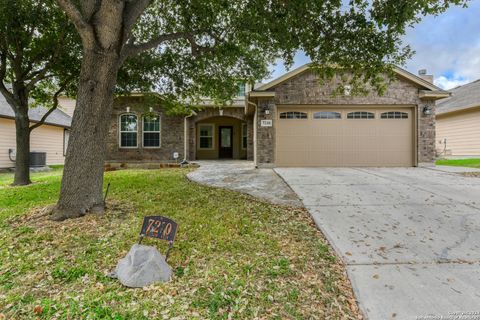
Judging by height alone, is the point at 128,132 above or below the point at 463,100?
below

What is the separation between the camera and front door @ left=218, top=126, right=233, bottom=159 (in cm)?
1778

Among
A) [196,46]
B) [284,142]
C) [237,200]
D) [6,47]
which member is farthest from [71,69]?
[284,142]

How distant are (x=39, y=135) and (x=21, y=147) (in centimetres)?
807

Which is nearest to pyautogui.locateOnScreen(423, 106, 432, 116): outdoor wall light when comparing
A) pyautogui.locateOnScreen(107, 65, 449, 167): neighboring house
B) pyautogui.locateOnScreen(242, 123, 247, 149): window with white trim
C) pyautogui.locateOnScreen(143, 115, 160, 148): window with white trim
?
pyautogui.locateOnScreen(107, 65, 449, 167): neighboring house

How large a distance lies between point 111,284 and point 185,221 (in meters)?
1.68

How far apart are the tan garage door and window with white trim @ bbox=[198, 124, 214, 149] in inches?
294

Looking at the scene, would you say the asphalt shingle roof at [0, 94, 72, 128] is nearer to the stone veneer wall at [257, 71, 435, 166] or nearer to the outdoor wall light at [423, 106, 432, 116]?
the stone veneer wall at [257, 71, 435, 166]

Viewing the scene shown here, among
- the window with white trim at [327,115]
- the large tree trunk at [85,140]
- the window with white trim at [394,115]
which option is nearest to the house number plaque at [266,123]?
the window with white trim at [327,115]

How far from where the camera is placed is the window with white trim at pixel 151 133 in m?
14.2

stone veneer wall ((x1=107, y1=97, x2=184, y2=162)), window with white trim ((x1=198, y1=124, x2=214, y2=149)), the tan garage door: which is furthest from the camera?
window with white trim ((x1=198, y1=124, x2=214, y2=149))

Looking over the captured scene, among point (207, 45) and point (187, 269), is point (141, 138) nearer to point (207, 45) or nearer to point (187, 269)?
point (207, 45)

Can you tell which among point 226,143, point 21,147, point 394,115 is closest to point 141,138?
point 226,143

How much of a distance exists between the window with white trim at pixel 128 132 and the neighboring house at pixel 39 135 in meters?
4.58

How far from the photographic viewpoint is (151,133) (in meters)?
14.2
